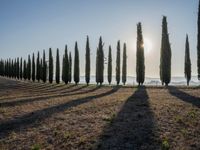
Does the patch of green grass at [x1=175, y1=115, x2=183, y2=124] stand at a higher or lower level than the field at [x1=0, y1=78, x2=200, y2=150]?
higher

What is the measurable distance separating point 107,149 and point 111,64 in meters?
56.9

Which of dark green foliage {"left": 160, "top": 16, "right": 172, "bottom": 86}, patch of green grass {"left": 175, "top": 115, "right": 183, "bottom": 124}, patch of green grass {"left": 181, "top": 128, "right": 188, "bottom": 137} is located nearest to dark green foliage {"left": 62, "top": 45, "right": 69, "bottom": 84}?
dark green foliage {"left": 160, "top": 16, "right": 172, "bottom": 86}

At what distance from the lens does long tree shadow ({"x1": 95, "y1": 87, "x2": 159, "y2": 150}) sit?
11.6 meters

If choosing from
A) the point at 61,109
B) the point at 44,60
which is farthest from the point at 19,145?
the point at 44,60

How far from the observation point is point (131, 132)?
1302cm

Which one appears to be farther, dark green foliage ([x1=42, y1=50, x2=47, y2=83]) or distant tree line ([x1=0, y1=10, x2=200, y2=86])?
dark green foliage ([x1=42, y1=50, x2=47, y2=83])

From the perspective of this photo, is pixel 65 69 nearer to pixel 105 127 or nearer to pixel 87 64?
pixel 87 64

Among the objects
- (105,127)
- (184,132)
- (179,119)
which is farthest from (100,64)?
(184,132)

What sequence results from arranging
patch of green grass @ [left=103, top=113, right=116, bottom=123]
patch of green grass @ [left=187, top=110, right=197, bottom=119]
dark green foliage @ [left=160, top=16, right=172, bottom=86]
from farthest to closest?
dark green foliage @ [left=160, top=16, right=172, bottom=86], patch of green grass @ [left=187, top=110, right=197, bottom=119], patch of green grass @ [left=103, top=113, right=116, bottom=123]

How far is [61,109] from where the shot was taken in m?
19.5

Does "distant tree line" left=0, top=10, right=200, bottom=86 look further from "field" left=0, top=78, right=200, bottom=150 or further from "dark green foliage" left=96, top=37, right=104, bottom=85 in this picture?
"field" left=0, top=78, right=200, bottom=150

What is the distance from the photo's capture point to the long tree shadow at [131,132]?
456 inches

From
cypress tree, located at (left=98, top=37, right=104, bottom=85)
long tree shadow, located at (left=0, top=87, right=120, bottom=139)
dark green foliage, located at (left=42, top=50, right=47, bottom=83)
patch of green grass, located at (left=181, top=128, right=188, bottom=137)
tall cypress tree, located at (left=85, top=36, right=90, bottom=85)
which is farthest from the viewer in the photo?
dark green foliage, located at (left=42, top=50, right=47, bottom=83)

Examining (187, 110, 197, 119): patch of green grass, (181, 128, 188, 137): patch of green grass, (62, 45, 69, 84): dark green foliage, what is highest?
(62, 45, 69, 84): dark green foliage
